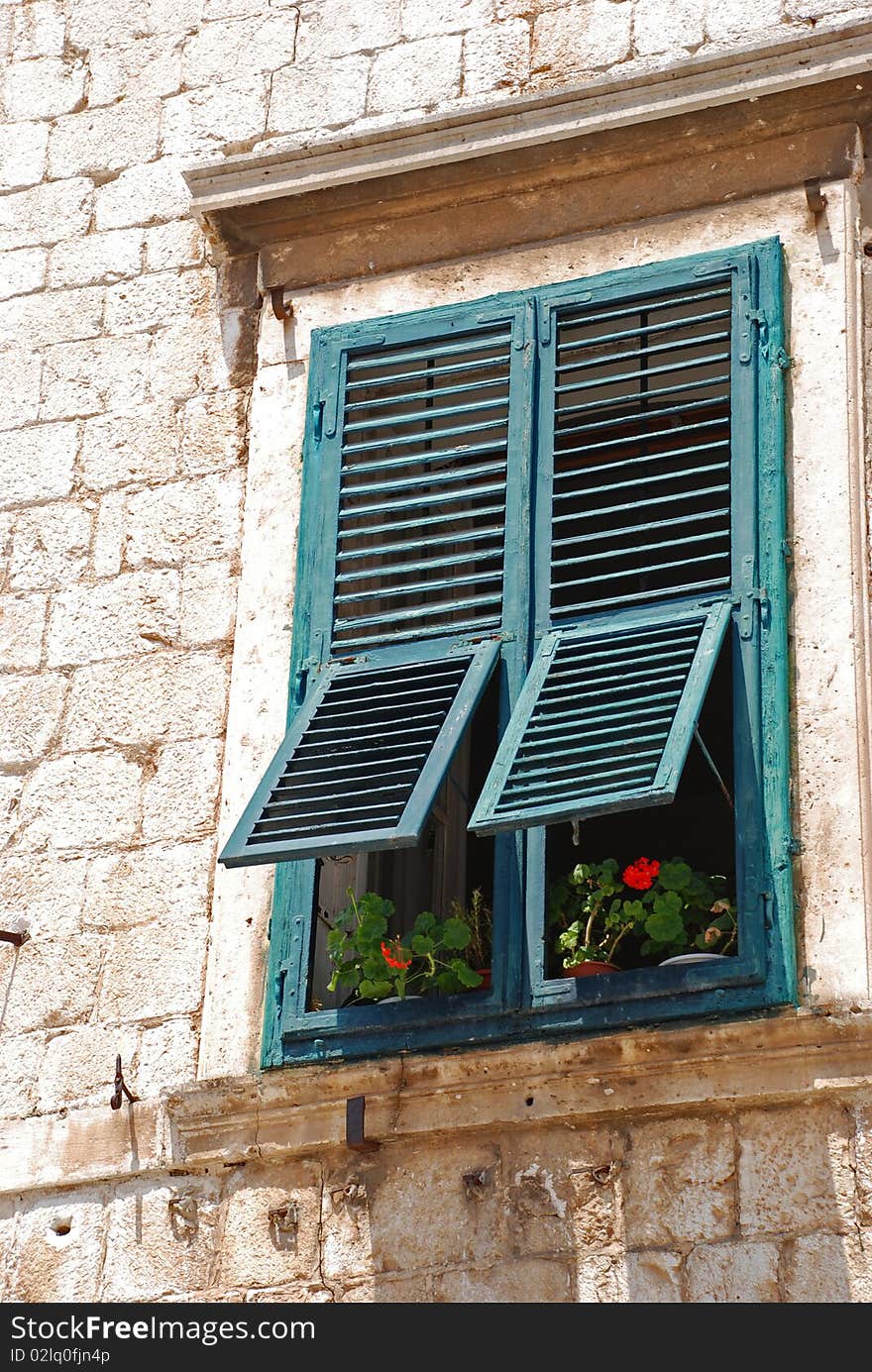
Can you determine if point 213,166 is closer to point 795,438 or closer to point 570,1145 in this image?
point 795,438

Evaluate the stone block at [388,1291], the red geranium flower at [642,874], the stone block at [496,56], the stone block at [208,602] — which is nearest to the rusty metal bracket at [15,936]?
the stone block at [208,602]

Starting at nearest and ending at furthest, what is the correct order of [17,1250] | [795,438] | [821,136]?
[17,1250] → [795,438] → [821,136]

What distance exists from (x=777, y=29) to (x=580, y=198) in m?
0.74

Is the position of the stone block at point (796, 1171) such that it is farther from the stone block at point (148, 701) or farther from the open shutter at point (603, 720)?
the stone block at point (148, 701)

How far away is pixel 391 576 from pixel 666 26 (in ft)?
5.84

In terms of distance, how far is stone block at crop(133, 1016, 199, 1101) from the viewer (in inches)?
220

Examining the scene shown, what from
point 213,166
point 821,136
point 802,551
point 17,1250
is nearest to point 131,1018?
point 17,1250

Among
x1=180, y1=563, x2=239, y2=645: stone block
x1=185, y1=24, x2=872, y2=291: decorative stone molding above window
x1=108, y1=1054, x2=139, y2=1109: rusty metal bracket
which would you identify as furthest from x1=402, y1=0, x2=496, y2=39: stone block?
x1=108, y1=1054, x2=139, y2=1109: rusty metal bracket

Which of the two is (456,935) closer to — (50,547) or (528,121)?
(50,547)

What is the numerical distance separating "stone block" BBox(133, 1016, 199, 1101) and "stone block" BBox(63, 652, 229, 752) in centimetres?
80

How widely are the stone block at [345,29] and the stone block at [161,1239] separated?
11.2 feet

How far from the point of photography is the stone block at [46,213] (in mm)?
7055

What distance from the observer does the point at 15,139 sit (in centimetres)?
727

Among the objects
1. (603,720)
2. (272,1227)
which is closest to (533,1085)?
(272,1227)
